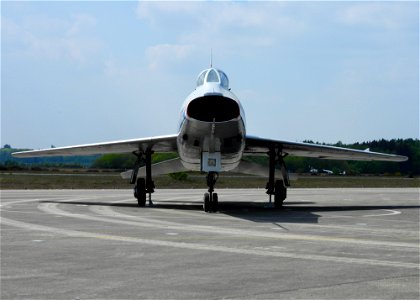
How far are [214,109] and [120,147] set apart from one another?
779 cm

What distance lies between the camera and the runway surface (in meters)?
7.49

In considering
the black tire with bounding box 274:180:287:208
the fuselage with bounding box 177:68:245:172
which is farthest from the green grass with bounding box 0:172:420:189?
the fuselage with bounding box 177:68:245:172

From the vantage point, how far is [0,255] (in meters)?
10.1

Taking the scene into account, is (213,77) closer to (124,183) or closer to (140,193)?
(140,193)

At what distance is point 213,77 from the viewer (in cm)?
2047

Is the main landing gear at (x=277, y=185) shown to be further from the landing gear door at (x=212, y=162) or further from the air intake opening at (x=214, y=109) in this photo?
the air intake opening at (x=214, y=109)

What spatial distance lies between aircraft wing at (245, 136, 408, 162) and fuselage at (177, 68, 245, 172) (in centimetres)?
210

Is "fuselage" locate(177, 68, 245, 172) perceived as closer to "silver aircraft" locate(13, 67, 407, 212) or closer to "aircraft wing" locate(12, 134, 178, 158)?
"silver aircraft" locate(13, 67, 407, 212)

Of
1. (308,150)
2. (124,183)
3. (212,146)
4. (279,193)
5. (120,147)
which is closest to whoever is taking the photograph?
(212,146)

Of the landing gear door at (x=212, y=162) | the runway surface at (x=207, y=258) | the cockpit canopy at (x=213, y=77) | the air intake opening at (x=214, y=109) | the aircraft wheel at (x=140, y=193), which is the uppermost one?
the cockpit canopy at (x=213, y=77)

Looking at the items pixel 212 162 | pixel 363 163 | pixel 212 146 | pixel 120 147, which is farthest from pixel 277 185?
pixel 363 163

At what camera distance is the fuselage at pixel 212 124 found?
1831 cm

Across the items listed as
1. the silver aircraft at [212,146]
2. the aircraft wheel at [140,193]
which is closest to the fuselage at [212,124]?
the silver aircraft at [212,146]

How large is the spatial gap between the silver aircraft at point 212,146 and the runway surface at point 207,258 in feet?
9.62
